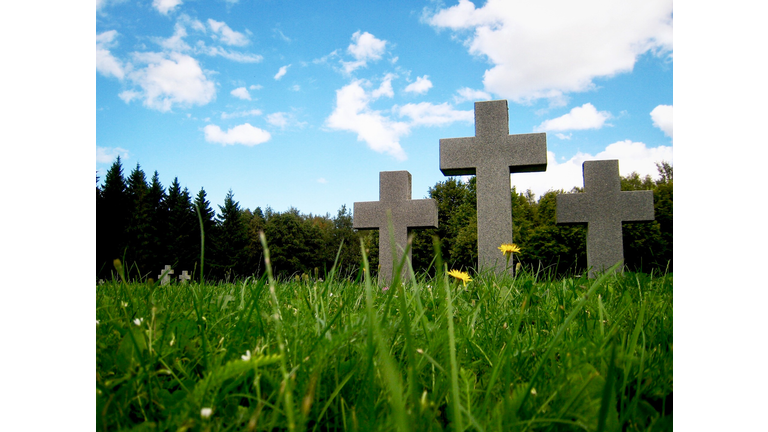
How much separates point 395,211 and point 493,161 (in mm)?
1117

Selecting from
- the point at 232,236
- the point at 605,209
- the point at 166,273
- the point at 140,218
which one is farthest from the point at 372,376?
the point at 232,236

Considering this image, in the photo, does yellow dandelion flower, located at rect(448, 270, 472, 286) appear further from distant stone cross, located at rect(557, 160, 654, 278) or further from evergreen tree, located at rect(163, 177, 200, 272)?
evergreen tree, located at rect(163, 177, 200, 272)

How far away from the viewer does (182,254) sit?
19719 millimetres

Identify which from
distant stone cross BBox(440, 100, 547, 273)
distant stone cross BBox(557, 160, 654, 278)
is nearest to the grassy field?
distant stone cross BBox(440, 100, 547, 273)

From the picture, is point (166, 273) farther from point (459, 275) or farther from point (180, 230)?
point (180, 230)

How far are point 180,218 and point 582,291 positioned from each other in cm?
2318

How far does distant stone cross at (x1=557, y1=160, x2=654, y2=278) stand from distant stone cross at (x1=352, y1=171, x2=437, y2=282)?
60.7 inches

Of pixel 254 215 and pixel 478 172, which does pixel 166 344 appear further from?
pixel 254 215

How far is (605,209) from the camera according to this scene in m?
4.27

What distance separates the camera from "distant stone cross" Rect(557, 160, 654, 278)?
4.20m

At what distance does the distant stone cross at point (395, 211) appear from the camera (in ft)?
14.2

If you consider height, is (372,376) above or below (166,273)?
below
